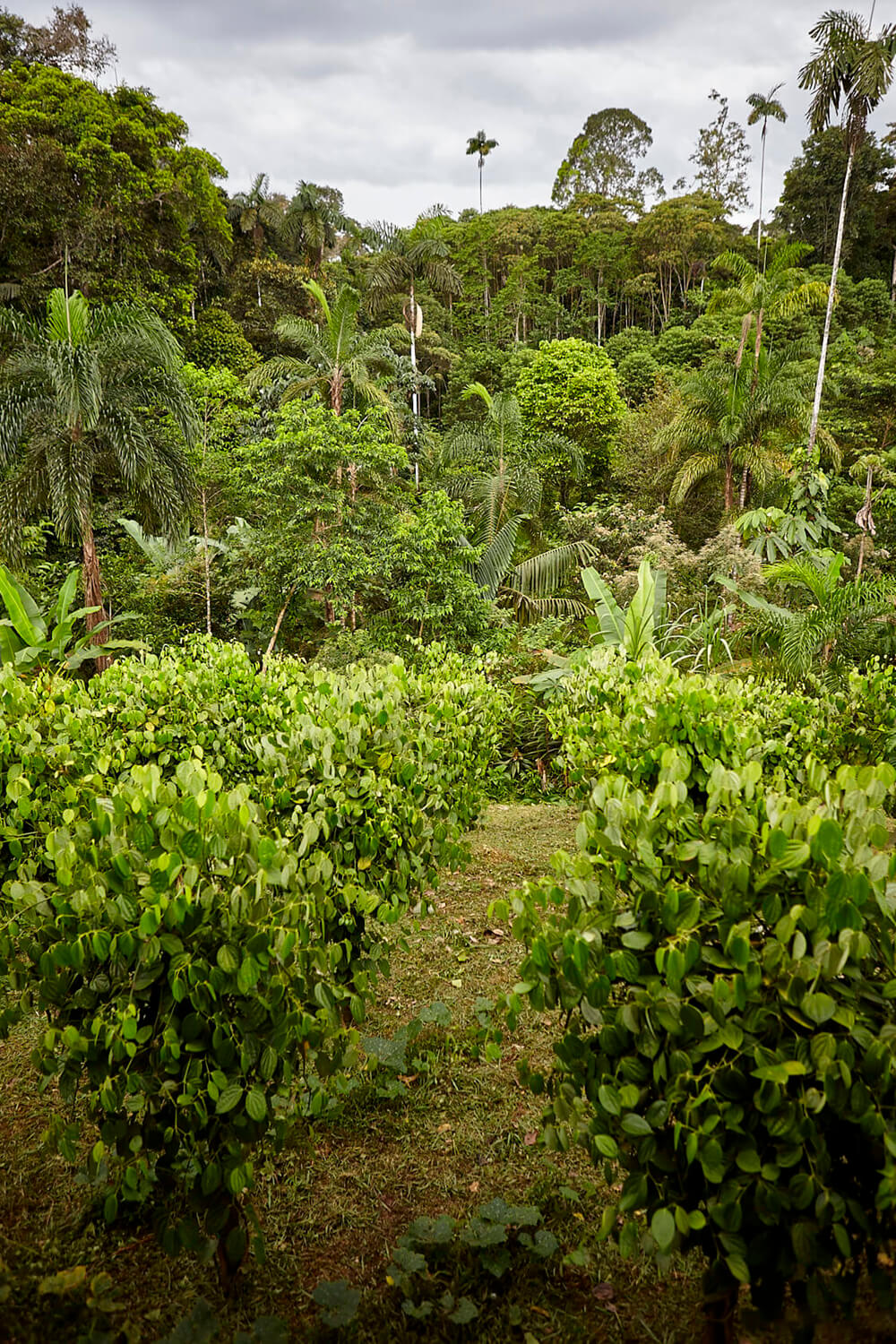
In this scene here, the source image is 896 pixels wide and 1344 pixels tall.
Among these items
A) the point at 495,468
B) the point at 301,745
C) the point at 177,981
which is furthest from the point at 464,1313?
the point at 495,468

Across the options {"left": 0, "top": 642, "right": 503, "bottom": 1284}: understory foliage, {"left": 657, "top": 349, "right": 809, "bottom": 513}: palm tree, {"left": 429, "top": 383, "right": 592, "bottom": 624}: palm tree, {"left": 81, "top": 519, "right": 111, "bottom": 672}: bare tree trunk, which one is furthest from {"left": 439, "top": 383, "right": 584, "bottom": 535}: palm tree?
{"left": 0, "top": 642, "right": 503, "bottom": 1284}: understory foliage

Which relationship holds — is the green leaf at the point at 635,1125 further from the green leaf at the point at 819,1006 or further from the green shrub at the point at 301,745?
the green shrub at the point at 301,745

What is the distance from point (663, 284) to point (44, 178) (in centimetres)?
2471

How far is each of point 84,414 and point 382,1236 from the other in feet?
39.7

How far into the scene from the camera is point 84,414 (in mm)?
11414

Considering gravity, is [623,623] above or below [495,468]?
below

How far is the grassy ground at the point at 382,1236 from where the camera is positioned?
1767mm

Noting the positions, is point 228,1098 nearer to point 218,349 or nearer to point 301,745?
point 301,745

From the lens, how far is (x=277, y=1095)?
1869mm

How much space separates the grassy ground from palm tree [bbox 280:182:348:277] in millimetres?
28383

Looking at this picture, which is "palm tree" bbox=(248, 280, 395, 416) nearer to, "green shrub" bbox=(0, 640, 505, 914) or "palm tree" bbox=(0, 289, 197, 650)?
"palm tree" bbox=(0, 289, 197, 650)

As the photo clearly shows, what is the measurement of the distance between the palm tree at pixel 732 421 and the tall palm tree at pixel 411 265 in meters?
8.08

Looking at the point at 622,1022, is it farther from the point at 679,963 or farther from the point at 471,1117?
the point at 471,1117

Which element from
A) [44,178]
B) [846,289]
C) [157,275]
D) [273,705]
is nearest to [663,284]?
[846,289]
